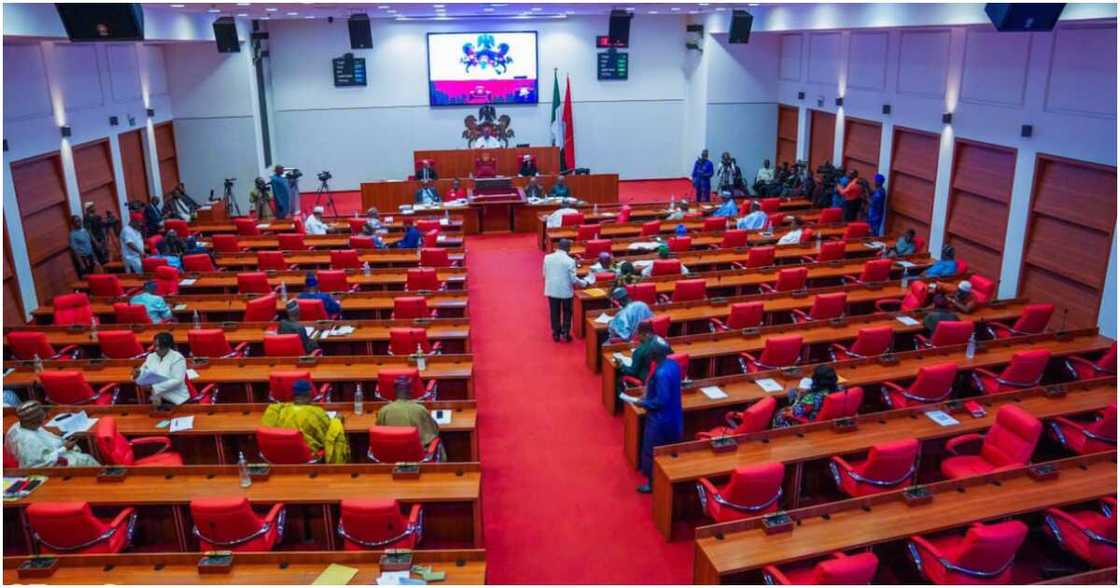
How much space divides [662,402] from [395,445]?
2.23m

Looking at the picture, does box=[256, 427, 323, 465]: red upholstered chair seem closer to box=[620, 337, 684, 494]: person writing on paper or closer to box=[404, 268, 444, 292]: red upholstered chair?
box=[620, 337, 684, 494]: person writing on paper

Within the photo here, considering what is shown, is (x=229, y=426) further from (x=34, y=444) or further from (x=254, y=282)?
(x=254, y=282)

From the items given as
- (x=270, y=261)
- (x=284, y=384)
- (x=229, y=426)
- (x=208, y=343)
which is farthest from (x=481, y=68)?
(x=229, y=426)

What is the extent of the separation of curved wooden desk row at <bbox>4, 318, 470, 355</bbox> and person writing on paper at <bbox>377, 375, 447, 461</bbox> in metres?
2.40

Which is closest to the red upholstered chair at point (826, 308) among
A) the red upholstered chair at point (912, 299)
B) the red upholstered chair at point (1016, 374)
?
the red upholstered chair at point (912, 299)

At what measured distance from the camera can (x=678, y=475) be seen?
6051 mm

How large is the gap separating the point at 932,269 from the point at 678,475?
6939 mm

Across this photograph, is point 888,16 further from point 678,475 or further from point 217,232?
point 217,232

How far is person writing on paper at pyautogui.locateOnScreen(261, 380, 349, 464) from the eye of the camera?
6.39 metres

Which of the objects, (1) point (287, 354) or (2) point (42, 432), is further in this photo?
(1) point (287, 354)

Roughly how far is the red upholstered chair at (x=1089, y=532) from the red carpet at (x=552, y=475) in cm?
259

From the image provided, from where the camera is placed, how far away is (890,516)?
541cm

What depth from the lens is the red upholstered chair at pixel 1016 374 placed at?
7.74m

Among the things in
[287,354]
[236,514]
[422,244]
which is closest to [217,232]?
[422,244]
